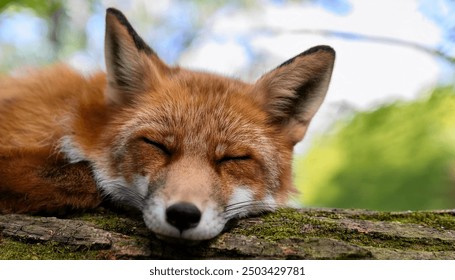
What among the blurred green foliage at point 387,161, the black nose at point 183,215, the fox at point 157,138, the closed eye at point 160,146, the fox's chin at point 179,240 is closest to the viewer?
the black nose at point 183,215

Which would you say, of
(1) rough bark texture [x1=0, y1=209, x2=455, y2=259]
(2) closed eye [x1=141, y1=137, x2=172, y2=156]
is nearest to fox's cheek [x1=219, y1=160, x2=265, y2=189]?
(1) rough bark texture [x1=0, y1=209, x2=455, y2=259]

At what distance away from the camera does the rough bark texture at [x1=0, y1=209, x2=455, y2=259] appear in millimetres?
3207

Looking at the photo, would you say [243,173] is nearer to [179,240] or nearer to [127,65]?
[179,240]

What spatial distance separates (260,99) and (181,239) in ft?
5.04

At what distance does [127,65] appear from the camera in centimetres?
414

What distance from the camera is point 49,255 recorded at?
323 centimetres

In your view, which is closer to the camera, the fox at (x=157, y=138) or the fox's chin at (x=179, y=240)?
the fox's chin at (x=179, y=240)

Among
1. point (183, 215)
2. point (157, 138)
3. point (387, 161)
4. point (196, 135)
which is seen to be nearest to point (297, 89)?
point (196, 135)

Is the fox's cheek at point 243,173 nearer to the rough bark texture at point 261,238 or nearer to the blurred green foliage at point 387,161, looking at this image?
the rough bark texture at point 261,238

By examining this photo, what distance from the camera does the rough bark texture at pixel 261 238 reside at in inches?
126

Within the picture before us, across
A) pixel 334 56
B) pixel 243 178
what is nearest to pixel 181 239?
pixel 243 178

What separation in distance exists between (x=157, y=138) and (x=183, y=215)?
807 mm

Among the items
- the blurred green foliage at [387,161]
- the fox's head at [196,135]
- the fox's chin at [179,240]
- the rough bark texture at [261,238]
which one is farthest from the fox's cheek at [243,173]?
the blurred green foliage at [387,161]

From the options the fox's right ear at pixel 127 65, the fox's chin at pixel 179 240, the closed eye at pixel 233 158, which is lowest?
the fox's chin at pixel 179 240
